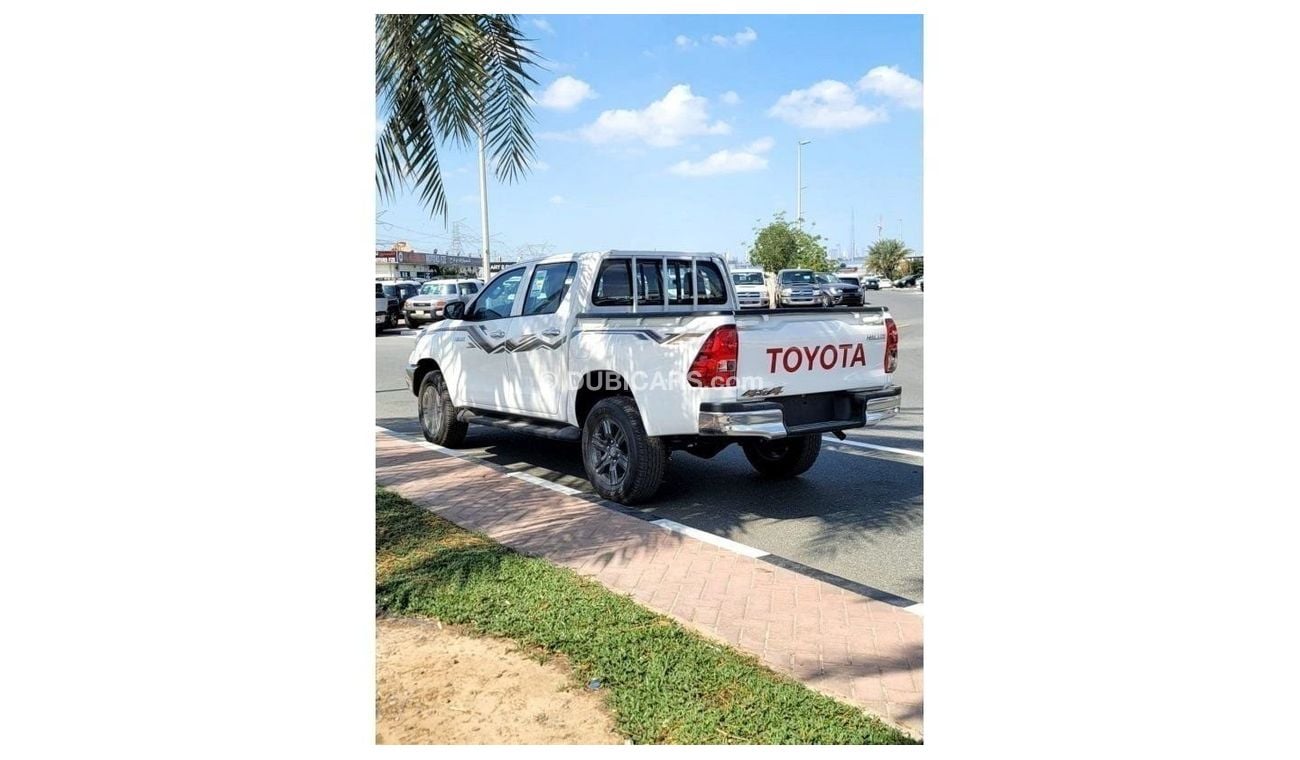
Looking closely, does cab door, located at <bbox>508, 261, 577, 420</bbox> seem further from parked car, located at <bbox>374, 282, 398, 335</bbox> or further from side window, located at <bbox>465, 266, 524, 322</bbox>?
parked car, located at <bbox>374, 282, 398, 335</bbox>

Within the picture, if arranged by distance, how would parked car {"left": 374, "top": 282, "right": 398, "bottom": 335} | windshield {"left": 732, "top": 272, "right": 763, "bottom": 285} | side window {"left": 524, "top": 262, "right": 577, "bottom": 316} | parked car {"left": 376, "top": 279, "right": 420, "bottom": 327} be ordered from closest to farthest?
side window {"left": 524, "top": 262, "right": 577, "bottom": 316}
parked car {"left": 374, "top": 282, "right": 398, "bottom": 335}
parked car {"left": 376, "top": 279, "right": 420, "bottom": 327}
windshield {"left": 732, "top": 272, "right": 763, "bottom": 285}

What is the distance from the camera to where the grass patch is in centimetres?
313

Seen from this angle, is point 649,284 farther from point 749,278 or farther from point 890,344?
point 749,278

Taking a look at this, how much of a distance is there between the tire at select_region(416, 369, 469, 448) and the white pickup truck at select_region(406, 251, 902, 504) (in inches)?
15.0

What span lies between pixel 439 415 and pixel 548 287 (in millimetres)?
2245

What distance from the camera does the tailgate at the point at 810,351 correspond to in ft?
18.2

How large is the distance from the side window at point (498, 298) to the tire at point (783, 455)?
237 cm

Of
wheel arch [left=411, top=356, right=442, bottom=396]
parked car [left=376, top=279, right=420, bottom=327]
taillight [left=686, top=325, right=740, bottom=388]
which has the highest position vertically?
parked car [left=376, top=279, right=420, bottom=327]

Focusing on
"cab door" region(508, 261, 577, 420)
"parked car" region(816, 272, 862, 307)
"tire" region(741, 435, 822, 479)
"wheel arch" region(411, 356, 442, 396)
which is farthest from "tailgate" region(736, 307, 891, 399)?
"parked car" region(816, 272, 862, 307)

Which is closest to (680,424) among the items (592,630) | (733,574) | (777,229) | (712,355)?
(712,355)

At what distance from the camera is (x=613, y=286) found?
682 cm

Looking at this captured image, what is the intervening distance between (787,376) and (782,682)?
8.53ft

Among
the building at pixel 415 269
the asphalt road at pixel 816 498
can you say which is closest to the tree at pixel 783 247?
the building at pixel 415 269
